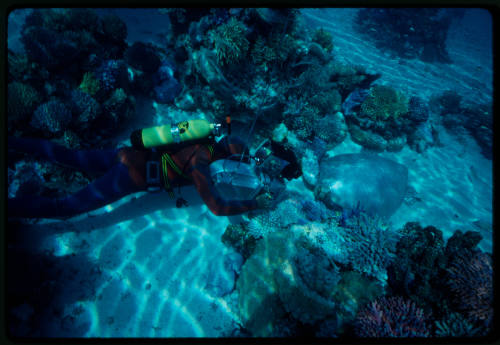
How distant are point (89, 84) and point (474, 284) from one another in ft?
25.4

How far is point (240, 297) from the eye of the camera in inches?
143

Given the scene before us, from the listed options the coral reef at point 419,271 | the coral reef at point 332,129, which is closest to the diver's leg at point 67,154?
the coral reef at point 332,129

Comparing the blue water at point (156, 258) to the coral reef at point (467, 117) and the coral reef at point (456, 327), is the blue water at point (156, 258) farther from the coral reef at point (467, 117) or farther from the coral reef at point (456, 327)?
the coral reef at point (467, 117)

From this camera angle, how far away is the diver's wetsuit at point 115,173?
147 inches

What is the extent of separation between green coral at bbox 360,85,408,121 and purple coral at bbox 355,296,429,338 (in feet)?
17.5

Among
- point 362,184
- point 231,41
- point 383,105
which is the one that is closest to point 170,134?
point 231,41

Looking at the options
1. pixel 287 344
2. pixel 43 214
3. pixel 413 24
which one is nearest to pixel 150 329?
pixel 287 344

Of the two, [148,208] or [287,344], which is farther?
[148,208]

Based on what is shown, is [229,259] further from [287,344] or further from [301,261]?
[287,344]

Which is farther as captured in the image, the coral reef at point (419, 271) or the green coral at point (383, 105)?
the green coral at point (383, 105)

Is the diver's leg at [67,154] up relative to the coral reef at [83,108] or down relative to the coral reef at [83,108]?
down

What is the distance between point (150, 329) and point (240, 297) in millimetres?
1366

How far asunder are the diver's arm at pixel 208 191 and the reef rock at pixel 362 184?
2374mm

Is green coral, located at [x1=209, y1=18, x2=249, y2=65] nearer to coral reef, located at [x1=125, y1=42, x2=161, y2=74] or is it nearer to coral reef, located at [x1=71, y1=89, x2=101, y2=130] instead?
coral reef, located at [x1=125, y1=42, x2=161, y2=74]
